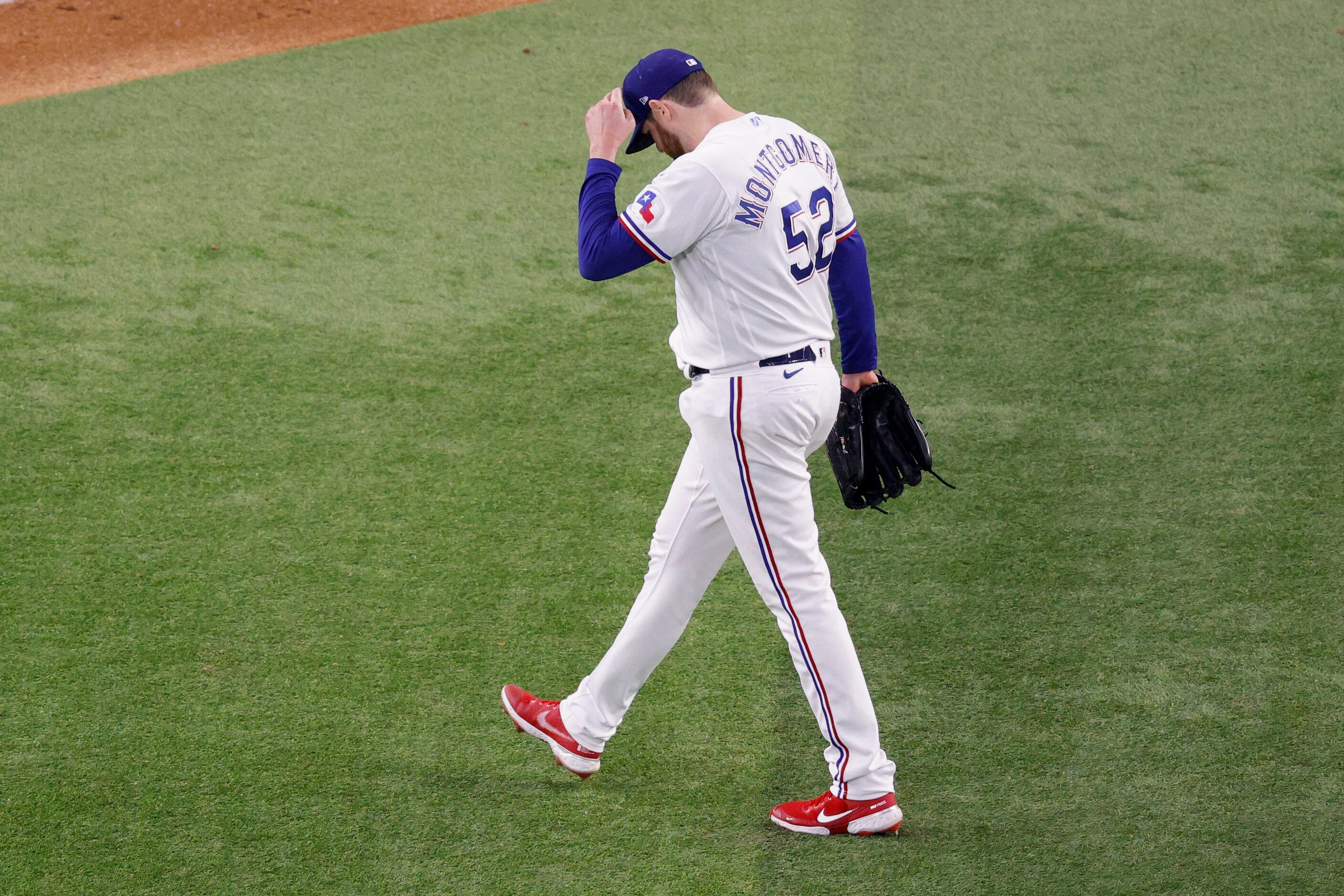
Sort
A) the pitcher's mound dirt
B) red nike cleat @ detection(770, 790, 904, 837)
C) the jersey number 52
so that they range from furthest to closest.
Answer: the pitcher's mound dirt, red nike cleat @ detection(770, 790, 904, 837), the jersey number 52

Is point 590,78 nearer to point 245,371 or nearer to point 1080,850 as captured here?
point 245,371

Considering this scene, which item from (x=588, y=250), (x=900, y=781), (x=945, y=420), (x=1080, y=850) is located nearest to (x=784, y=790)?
(x=900, y=781)

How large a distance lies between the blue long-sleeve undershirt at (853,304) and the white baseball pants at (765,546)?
194 mm

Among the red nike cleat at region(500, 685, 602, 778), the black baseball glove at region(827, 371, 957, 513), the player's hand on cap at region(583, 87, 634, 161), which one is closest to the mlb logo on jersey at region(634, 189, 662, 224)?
the player's hand on cap at region(583, 87, 634, 161)

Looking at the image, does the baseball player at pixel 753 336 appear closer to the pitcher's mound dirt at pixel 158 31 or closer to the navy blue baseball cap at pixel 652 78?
the navy blue baseball cap at pixel 652 78

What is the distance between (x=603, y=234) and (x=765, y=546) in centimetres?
74

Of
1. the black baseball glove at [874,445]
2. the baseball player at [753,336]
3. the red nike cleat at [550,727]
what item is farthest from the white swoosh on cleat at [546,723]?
the black baseball glove at [874,445]

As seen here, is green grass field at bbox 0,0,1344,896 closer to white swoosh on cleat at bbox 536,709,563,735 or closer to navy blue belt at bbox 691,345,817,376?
white swoosh on cleat at bbox 536,709,563,735

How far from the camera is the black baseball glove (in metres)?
3.01

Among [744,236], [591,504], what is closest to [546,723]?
[591,504]

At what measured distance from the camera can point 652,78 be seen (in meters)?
2.74

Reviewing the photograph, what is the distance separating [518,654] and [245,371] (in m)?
1.88

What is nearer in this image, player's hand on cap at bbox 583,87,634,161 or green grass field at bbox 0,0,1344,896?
player's hand on cap at bbox 583,87,634,161

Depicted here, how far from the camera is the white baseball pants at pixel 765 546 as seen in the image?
2705 millimetres
